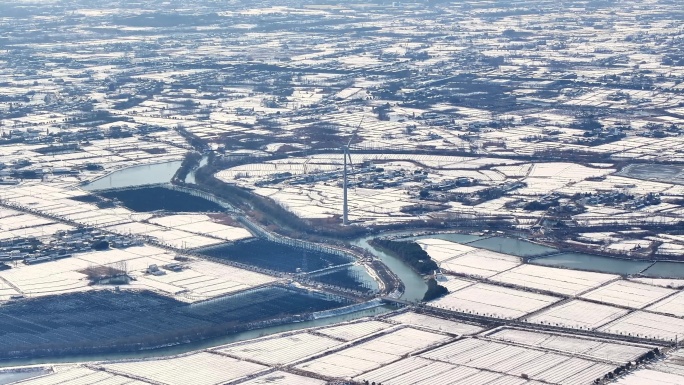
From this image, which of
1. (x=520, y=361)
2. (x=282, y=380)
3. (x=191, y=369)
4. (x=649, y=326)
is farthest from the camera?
(x=649, y=326)

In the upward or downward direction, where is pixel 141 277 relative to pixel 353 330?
downward

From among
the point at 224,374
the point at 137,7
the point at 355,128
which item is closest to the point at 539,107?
the point at 355,128

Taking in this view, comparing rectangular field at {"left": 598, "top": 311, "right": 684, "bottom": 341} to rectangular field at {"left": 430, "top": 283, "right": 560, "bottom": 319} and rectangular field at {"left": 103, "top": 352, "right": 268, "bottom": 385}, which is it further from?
rectangular field at {"left": 103, "top": 352, "right": 268, "bottom": 385}

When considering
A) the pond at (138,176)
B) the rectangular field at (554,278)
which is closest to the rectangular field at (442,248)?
the rectangular field at (554,278)

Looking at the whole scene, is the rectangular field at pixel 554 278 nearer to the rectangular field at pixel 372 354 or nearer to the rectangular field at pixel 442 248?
the rectangular field at pixel 442 248

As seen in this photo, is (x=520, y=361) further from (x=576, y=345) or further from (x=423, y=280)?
(x=423, y=280)

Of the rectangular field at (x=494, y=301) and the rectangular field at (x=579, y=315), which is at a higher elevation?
the rectangular field at (x=579, y=315)

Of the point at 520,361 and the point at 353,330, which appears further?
the point at 353,330

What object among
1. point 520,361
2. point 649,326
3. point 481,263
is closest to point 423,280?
point 481,263
